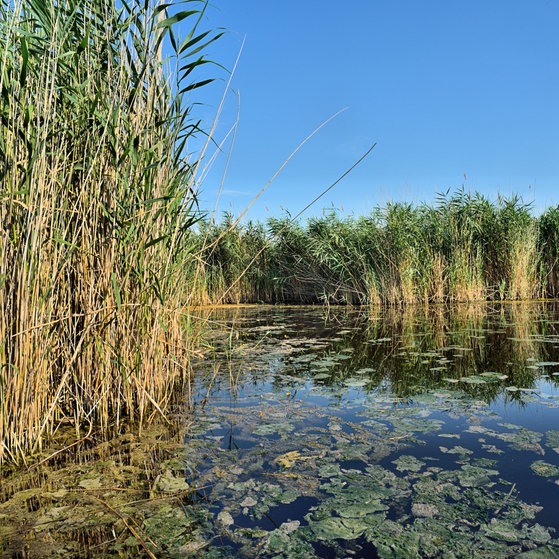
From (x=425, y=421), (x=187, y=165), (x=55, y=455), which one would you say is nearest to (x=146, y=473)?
(x=55, y=455)

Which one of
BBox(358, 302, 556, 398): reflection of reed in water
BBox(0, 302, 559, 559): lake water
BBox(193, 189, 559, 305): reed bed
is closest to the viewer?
BBox(0, 302, 559, 559): lake water

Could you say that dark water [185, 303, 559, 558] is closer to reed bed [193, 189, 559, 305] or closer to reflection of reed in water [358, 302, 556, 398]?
reflection of reed in water [358, 302, 556, 398]

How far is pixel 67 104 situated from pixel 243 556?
247 cm

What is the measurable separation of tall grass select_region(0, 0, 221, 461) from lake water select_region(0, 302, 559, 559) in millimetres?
439

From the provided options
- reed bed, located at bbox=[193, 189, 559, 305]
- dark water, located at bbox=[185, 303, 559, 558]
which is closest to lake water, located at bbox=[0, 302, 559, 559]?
dark water, located at bbox=[185, 303, 559, 558]

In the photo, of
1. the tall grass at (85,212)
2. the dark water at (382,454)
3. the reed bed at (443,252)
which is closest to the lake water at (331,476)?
the dark water at (382,454)

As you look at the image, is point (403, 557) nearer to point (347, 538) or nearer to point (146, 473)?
point (347, 538)

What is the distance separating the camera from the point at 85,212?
8.64 feet

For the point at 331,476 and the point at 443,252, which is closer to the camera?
the point at 331,476

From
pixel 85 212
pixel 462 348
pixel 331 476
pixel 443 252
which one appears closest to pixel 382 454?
pixel 331 476

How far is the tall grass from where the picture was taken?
7.42 feet

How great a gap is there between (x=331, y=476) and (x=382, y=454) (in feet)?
1.24

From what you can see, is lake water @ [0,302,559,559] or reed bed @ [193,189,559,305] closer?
lake water @ [0,302,559,559]

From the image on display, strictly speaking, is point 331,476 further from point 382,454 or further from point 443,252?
point 443,252
